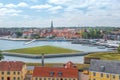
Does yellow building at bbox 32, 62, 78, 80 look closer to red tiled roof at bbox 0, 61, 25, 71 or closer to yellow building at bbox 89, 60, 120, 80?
yellow building at bbox 89, 60, 120, 80

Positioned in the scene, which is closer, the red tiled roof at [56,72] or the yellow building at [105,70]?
the yellow building at [105,70]

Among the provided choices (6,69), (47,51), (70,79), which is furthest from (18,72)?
(47,51)

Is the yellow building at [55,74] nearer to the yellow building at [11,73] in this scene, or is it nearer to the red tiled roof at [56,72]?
the red tiled roof at [56,72]

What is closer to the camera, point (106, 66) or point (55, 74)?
point (106, 66)

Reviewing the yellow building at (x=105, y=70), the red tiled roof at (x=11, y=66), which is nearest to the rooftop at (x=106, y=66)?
the yellow building at (x=105, y=70)

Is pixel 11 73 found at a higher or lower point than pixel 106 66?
lower

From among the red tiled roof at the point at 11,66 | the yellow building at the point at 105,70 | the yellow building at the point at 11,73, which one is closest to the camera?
the yellow building at the point at 105,70

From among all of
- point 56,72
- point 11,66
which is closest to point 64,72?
point 56,72

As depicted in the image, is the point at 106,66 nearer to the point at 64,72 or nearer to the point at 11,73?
the point at 64,72
